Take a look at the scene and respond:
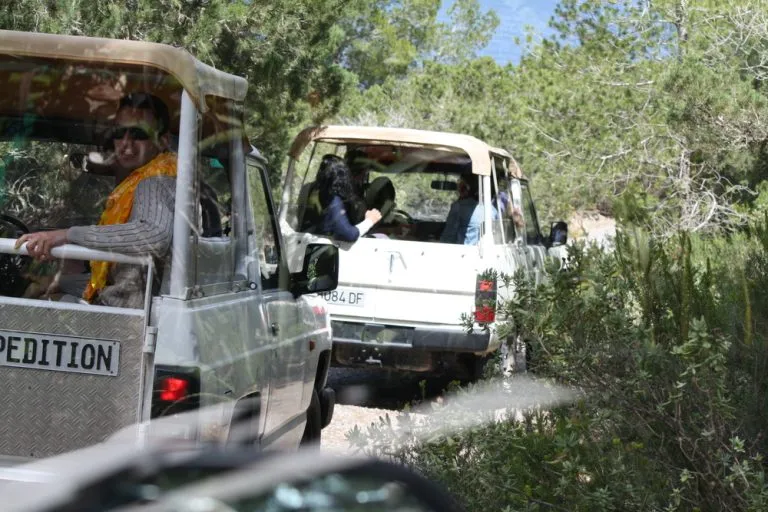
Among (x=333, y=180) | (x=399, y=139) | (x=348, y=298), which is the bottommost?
(x=348, y=298)

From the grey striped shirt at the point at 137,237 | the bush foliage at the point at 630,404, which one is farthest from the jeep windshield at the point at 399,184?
the grey striped shirt at the point at 137,237

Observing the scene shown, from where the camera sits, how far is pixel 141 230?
4184mm

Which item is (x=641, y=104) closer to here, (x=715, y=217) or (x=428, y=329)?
(x=715, y=217)

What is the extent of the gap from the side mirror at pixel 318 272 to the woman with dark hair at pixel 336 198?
4.16 metres

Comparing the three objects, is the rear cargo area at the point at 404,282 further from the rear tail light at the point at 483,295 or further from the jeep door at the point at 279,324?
Result: the jeep door at the point at 279,324

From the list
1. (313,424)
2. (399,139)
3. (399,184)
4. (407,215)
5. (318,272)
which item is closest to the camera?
(318,272)

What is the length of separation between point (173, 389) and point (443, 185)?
716cm

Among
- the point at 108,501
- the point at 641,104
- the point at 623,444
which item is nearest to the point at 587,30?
the point at 641,104

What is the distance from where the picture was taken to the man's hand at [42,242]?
404 centimetres

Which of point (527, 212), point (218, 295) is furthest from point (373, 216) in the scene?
point (218, 295)

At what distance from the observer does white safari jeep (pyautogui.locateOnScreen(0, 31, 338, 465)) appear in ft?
13.0

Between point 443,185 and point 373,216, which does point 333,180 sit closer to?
point 373,216

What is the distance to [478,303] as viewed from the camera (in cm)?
952

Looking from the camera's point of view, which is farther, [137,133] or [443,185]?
[443,185]
